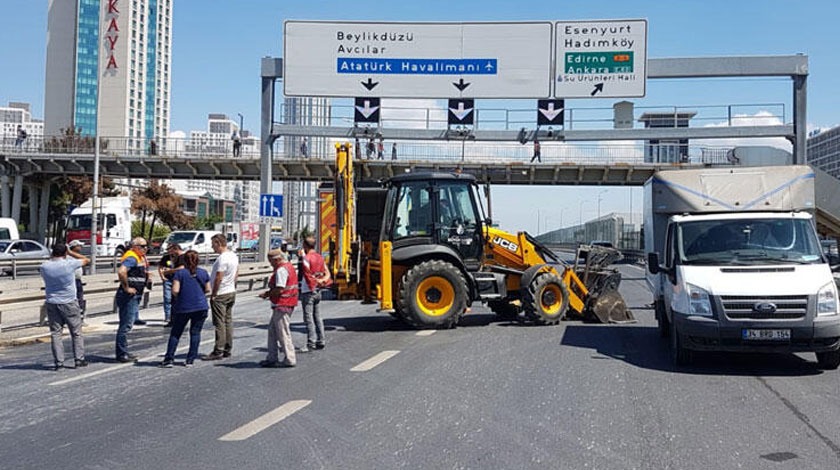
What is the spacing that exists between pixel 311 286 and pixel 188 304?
6.14 ft

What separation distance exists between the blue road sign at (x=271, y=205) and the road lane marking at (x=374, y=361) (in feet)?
49.0

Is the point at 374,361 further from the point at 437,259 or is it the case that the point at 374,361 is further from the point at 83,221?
the point at 83,221

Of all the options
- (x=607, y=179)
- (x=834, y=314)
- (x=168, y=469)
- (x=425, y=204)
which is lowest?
(x=168, y=469)

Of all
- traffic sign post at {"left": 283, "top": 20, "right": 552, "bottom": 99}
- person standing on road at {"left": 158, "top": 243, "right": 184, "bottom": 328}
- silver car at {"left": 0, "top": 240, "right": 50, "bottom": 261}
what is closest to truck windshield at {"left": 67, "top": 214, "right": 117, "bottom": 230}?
silver car at {"left": 0, "top": 240, "right": 50, "bottom": 261}

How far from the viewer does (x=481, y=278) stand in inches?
595

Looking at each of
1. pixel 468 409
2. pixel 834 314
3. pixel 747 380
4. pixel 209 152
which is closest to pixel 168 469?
pixel 468 409

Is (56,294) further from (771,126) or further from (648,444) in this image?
(771,126)

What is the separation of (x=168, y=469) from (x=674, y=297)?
23.0 feet

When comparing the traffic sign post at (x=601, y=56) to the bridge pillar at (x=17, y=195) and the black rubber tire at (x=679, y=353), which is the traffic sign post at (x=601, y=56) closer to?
the black rubber tire at (x=679, y=353)

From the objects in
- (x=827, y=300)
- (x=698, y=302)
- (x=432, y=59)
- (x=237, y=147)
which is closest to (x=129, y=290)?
(x=698, y=302)

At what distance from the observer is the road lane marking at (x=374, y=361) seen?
10.3m

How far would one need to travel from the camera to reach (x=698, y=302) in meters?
9.85

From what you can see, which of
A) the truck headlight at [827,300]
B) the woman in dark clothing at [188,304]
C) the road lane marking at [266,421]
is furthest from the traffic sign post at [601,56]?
the road lane marking at [266,421]

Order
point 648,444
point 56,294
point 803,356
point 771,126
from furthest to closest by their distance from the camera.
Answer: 1. point 771,126
2. point 803,356
3. point 56,294
4. point 648,444
